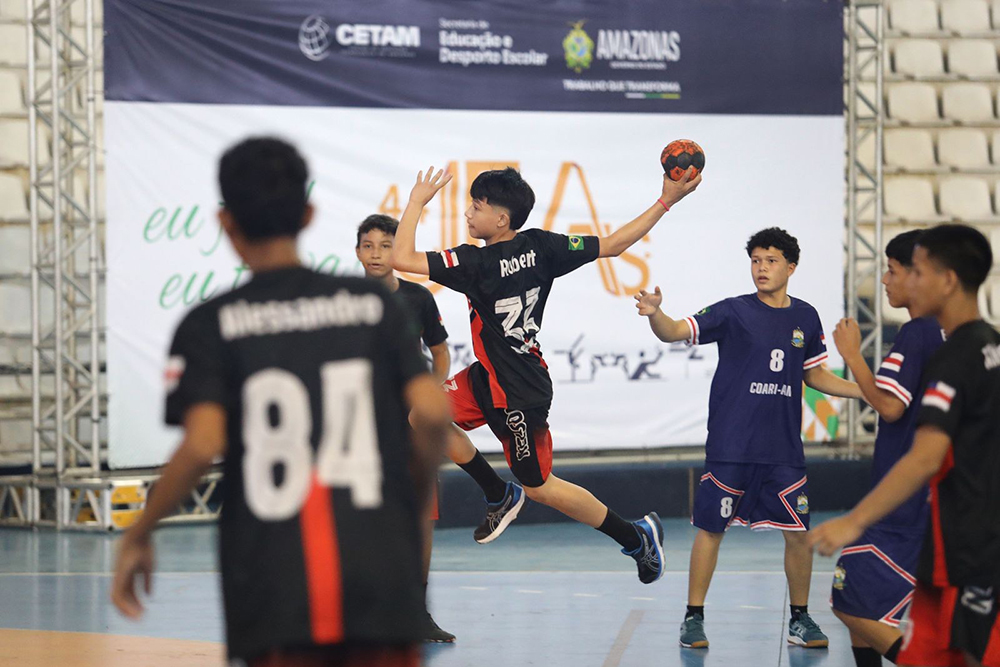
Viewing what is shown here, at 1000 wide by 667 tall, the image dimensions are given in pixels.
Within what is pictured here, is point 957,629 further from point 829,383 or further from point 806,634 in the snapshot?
point 806,634

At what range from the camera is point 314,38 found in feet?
33.7

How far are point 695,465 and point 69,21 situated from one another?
660 centimetres

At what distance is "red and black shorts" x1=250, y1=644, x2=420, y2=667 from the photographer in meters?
2.46

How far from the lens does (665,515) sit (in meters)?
11.0

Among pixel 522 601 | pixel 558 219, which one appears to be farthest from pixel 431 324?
pixel 558 219

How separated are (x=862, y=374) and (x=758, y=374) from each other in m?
1.86

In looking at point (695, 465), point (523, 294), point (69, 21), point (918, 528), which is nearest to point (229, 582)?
point (918, 528)

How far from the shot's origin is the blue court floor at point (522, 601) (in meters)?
5.94

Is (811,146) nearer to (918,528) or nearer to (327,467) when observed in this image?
(918,528)

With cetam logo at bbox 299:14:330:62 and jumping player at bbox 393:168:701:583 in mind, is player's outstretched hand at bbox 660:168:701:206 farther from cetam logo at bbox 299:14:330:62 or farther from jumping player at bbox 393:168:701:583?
cetam logo at bbox 299:14:330:62

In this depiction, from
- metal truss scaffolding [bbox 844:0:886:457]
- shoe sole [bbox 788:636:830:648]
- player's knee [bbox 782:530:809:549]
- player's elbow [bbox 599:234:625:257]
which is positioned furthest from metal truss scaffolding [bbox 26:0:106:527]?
metal truss scaffolding [bbox 844:0:886:457]

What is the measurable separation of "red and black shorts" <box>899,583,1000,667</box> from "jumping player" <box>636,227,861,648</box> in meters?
2.56

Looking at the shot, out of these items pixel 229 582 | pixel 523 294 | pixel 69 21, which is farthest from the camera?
→ pixel 69 21

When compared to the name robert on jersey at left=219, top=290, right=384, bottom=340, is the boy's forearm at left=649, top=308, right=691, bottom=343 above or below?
below
